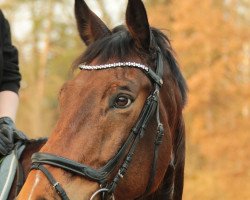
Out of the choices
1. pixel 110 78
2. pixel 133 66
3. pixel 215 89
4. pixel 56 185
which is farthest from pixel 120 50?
pixel 215 89

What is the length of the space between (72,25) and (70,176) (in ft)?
73.0

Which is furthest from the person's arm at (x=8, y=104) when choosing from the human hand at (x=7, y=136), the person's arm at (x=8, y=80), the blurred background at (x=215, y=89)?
the blurred background at (x=215, y=89)

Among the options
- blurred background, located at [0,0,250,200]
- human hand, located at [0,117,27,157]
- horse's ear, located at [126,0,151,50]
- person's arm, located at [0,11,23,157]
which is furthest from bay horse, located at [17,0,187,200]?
blurred background, located at [0,0,250,200]

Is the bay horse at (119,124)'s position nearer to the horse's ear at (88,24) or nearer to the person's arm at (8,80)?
the horse's ear at (88,24)

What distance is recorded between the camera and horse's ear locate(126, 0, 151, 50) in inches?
137

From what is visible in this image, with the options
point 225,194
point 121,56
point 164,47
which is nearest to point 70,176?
point 121,56

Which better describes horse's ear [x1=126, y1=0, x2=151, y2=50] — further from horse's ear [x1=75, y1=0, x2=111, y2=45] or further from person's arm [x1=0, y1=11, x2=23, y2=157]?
person's arm [x1=0, y1=11, x2=23, y2=157]

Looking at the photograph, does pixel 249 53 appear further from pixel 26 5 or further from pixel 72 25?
pixel 26 5

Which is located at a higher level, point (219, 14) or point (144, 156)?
point (219, 14)

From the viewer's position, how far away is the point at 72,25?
81.3 ft

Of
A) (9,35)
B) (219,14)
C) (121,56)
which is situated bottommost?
A: (121,56)

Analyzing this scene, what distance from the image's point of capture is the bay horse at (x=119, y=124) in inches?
119

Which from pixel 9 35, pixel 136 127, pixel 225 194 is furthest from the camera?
pixel 225 194

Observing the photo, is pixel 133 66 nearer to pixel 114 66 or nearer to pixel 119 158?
pixel 114 66
